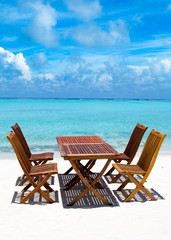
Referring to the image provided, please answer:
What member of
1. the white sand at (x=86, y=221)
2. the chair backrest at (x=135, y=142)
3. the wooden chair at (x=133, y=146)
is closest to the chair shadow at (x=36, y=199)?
the white sand at (x=86, y=221)

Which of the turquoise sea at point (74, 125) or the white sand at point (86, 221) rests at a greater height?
the white sand at point (86, 221)

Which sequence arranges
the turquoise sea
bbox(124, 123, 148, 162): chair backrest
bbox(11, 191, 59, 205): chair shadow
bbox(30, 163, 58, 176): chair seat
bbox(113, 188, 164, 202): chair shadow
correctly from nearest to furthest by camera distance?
1. bbox(30, 163, 58, 176): chair seat
2. bbox(11, 191, 59, 205): chair shadow
3. bbox(113, 188, 164, 202): chair shadow
4. bbox(124, 123, 148, 162): chair backrest
5. the turquoise sea

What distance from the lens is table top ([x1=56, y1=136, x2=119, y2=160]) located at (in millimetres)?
3959

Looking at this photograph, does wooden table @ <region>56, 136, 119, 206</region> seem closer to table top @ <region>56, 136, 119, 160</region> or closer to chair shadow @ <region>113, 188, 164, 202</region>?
table top @ <region>56, 136, 119, 160</region>

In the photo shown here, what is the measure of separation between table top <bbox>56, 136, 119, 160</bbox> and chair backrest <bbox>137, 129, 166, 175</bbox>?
539 mm

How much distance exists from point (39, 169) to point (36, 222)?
1019 mm

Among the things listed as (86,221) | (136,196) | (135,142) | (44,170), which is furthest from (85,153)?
(135,142)

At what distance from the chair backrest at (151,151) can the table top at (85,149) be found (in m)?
0.54

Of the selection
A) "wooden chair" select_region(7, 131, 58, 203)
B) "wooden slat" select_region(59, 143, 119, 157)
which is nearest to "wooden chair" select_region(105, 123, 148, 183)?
"wooden slat" select_region(59, 143, 119, 157)

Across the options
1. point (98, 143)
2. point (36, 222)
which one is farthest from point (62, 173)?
point (36, 222)

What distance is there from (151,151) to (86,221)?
1447 millimetres

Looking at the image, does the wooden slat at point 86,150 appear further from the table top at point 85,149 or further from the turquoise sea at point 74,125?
the turquoise sea at point 74,125

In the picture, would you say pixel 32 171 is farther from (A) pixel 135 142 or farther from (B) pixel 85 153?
(A) pixel 135 142

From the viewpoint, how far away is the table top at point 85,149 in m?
3.96
